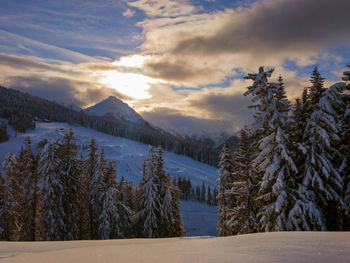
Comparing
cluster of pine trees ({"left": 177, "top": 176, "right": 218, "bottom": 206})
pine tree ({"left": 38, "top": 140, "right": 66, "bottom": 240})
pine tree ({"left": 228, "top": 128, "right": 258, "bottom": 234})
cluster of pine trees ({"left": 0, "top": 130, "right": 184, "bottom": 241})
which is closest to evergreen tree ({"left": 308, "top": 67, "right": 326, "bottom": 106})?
pine tree ({"left": 228, "top": 128, "right": 258, "bottom": 234})

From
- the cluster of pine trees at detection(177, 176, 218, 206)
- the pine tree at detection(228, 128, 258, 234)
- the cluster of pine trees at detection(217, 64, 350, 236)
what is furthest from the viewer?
the cluster of pine trees at detection(177, 176, 218, 206)

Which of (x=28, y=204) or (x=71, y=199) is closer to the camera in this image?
(x=71, y=199)

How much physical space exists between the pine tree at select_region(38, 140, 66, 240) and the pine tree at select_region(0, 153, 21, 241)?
5.02m

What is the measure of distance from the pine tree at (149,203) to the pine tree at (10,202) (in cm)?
1346

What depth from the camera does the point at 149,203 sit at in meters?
28.5

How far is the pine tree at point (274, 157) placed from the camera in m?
14.7

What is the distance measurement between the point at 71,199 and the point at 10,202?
7.40 metres

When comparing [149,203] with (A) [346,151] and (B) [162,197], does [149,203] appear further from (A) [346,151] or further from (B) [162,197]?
(A) [346,151]

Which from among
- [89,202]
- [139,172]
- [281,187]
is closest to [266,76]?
[281,187]

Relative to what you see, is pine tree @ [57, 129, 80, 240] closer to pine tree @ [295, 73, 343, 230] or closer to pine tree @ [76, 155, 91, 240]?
pine tree @ [76, 155, 91, 240]

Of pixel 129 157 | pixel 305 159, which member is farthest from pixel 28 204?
pixel 129 157

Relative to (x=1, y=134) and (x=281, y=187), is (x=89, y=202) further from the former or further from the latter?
(x=1, y=134)

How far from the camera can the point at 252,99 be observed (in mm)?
16297

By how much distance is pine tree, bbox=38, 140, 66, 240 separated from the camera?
2247cm
